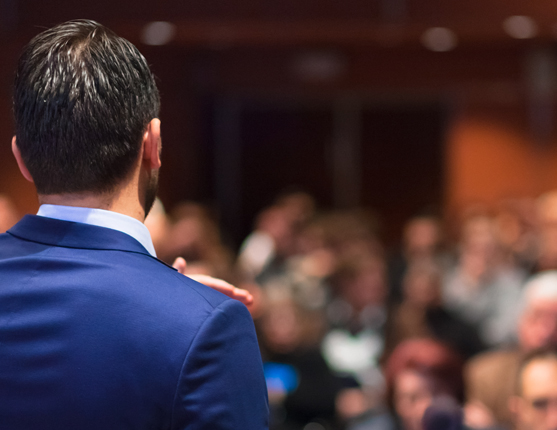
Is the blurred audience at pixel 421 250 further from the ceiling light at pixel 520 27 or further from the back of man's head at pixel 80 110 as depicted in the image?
the back of man's head at pixel 80 110

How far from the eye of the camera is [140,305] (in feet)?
2.37

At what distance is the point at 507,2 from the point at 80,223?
561 centimetres

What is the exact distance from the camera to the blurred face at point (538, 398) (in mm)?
2098

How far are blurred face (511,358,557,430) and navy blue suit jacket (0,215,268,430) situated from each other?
1614 millimetres

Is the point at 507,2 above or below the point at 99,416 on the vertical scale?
above

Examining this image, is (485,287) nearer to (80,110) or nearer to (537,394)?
(537,394)

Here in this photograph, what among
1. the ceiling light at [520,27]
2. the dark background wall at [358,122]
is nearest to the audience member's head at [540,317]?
the ceiling light at [520,27]

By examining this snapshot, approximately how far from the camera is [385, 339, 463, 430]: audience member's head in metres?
2.33

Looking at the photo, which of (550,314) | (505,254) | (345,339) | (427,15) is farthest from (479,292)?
(427,15)

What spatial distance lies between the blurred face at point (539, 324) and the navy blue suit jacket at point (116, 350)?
2.45 m

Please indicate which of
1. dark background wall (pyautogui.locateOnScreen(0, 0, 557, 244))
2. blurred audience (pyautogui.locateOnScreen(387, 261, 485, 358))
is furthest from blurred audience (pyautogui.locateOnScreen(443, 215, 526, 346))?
dark background wall (pyautogui.locateOnScreen(0, 0, 557, 244))

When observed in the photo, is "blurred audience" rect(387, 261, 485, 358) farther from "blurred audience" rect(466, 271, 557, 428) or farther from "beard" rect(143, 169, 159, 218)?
"beard" rect(143, 169, 159, 218)

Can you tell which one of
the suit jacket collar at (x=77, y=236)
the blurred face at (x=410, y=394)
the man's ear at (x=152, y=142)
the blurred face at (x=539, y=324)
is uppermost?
the man's ear at (x=152, y=142)

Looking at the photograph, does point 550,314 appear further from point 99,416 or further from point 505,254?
point 99,416
